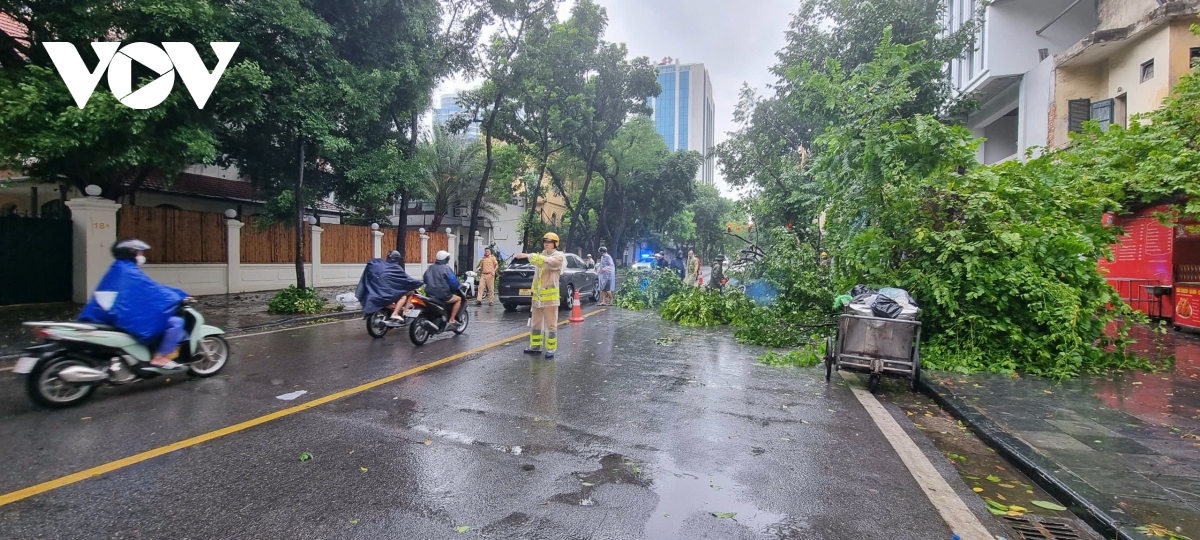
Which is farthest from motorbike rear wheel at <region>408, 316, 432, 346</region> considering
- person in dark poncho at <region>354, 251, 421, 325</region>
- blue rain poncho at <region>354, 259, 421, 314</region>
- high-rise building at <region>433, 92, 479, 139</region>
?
high-rise building at <region>433, 92, 479, 139</region>

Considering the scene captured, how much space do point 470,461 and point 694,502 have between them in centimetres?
158

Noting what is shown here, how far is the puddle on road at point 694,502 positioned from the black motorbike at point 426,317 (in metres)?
6.04

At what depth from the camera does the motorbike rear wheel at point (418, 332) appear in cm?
912

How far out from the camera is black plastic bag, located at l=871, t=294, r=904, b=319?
675 cm

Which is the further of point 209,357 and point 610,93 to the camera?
point 610,93

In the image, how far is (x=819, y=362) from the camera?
8.55 meters

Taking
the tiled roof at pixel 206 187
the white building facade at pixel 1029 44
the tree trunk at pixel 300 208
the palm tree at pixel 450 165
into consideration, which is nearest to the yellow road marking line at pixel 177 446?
the tree trunk at pixel 300 208

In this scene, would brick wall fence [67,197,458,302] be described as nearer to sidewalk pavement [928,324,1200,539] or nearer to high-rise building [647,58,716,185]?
sidewalk pavement [928,324,1200,539]

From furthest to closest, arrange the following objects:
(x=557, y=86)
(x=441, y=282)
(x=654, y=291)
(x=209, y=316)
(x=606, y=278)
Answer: (x=557, y=86) → (x=606, y=278) → (x=654, y=291) → (x=209, y=316) → (x=441, y=282)

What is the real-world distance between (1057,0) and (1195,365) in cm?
1361

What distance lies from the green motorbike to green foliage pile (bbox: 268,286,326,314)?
7.80 m

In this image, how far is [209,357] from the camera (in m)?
6.86

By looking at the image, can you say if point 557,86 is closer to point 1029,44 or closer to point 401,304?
point 1029,44

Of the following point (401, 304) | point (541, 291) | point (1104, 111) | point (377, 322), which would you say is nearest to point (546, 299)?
point (541, 291)
